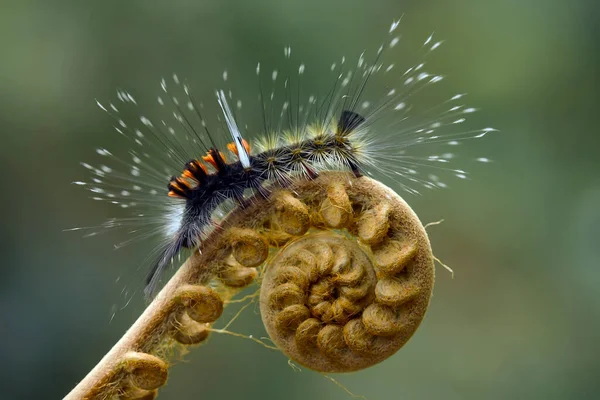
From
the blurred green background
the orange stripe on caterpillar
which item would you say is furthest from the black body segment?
the blurred green background

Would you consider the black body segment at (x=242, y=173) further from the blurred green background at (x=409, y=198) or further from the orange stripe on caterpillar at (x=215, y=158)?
the blurred green background at (x=409, y=198)

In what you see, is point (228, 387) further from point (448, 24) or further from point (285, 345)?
point (448, 24)

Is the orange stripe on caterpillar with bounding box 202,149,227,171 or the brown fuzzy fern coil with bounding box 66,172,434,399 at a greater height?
the orange stripe on caterpillar with bounding box 202,149,227,171

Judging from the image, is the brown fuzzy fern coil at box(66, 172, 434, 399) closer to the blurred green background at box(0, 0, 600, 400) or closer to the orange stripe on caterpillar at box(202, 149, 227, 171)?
the orange stripe on caterpillar at box(202, 149, 227, 171)

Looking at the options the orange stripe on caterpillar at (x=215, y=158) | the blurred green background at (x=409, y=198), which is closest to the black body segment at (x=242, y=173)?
the orange stripe on caterpillar at (x=215, y=158)

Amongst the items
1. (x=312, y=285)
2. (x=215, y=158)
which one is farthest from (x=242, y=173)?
(x=312, y=285)

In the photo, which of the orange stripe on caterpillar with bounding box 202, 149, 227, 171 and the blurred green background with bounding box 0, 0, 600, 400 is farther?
the blurred green background with bounding box 0, 0, 600, 400

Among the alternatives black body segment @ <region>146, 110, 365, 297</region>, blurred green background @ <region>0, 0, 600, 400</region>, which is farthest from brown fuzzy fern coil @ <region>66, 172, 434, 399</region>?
blurred green background @ <region>0, 0, 600, 400</region>

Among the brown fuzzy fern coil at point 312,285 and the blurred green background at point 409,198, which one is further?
the blurred green background at point 409,198
